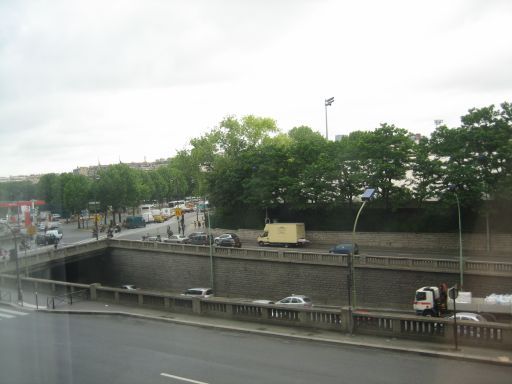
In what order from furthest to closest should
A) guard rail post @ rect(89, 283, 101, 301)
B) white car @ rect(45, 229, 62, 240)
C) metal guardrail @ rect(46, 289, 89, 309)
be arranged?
white car @ rect(45, 229, 62, 240)
guard rail post @ rect(89, 283, 101, 301)
metal guardrail @ rect(46, 289, 89, 309)

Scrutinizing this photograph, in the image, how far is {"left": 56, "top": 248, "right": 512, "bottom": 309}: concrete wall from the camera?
98.1 ft

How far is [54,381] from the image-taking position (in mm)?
10680

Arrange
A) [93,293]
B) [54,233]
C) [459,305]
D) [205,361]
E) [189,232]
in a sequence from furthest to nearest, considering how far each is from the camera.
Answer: [189,232] < [54,233] < [459,305] < [93,293] < [205,361]

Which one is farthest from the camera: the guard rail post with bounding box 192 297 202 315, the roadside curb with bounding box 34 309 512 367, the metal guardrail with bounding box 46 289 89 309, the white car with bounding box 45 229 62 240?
the white car with bounding box 45 229 62 240

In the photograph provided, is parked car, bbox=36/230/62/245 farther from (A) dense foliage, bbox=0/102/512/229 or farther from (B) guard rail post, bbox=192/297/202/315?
(B) guard rail post, bbox=192/297/202/315

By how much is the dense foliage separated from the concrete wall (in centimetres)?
859

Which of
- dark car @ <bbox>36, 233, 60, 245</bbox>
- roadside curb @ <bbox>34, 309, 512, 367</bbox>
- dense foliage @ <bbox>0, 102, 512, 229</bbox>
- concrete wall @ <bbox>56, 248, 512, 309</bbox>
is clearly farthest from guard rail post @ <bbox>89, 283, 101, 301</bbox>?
dark car @ <bbox>36, 233, 60, 245</bbox>

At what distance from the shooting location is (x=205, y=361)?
12.3 metres

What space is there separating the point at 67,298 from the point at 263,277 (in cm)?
1748

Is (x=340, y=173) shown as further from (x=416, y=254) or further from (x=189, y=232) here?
(x=189, y=232)

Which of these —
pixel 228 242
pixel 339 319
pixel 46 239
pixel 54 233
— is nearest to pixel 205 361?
pixel 339 319

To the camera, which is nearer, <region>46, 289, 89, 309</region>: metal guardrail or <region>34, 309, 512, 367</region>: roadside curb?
<region>34, 309, 512, 367</region>: roadside curb

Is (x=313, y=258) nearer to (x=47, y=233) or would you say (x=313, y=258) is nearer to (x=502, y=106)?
(x=502, y=106)

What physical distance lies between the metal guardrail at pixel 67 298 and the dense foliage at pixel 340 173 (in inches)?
204
